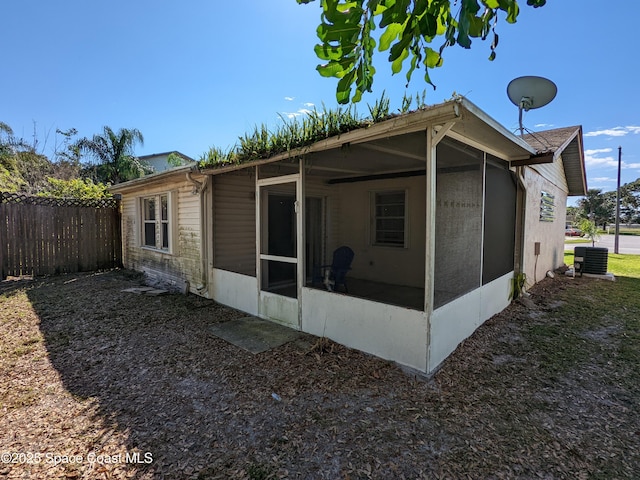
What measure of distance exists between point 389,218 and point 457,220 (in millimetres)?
3115

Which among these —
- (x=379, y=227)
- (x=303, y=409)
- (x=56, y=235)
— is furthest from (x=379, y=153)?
(x=56, y=235)

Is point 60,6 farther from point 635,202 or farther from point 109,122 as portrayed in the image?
point 635,202

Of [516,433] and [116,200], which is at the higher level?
[116,200]

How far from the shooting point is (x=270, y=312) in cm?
492

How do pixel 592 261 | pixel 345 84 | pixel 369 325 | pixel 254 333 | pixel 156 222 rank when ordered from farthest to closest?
pixel 592 261, pixel 156 222, pixel 254 333, pixel 369 325, pixel 345 84

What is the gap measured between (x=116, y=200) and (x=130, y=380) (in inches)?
333

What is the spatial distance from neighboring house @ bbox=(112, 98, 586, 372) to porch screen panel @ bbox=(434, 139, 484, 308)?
2 cm

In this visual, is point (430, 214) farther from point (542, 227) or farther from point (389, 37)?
point (542, 227)

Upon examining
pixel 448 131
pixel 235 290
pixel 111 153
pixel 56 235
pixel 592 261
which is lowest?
pixel 235 290

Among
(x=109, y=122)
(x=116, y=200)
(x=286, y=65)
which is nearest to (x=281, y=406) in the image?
(x=286, y=65)

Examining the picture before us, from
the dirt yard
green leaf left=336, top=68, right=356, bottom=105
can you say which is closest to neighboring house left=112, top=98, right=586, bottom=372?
the dirt yard

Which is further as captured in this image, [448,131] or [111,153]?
[111,153]

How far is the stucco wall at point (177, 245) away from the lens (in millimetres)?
6328

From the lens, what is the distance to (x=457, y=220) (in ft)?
13.7
